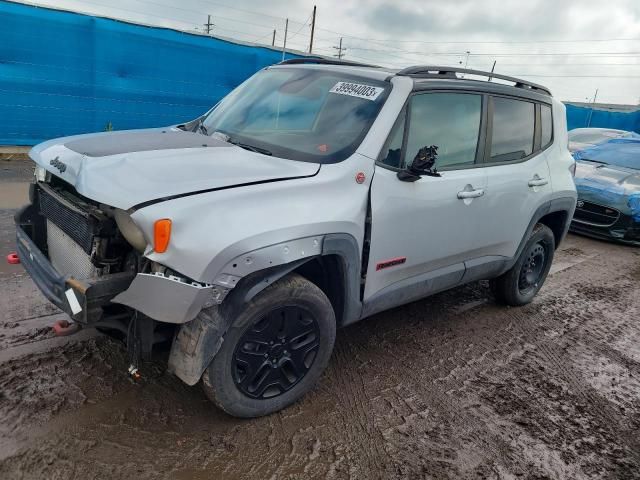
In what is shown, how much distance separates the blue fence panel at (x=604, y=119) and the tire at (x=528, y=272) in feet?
60.0

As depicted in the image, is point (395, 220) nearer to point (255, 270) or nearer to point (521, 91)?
point (255, 270)

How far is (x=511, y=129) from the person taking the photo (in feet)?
13.9

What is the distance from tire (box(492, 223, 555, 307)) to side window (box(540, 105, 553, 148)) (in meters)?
0.77

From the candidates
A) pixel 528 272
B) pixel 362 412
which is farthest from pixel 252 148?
pixel 528 272

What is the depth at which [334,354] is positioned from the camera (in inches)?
147

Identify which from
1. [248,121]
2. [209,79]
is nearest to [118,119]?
[209,79]

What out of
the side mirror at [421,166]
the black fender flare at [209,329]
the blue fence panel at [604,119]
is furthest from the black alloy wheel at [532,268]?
the blue fence panel at [604,119]

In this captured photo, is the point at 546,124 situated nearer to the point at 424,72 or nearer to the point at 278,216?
the point at 424,72

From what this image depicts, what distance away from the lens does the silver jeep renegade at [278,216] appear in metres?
2.39

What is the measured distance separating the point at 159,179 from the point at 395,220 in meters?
1.43

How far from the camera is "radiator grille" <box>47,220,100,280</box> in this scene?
273 cm

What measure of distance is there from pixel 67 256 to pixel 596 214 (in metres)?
7.82

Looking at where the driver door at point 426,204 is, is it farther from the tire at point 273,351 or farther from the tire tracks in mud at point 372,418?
the tire tracks in mud at point 372,418

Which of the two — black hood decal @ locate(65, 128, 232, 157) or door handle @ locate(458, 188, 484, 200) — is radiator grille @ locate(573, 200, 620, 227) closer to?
door handle @ locate(458, 188, 484, 200)
